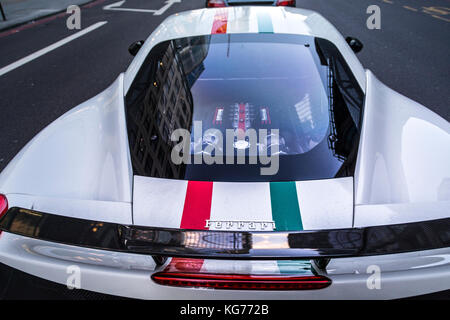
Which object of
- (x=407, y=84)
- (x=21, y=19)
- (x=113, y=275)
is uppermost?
(x=21, y=19)

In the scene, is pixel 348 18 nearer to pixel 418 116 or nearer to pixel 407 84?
pixel 407 84

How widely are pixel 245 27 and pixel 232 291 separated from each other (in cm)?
179

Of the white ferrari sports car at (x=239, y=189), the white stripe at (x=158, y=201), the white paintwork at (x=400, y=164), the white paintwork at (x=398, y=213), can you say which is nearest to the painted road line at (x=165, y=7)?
the white ferrari sports car at (x=239, y=189)

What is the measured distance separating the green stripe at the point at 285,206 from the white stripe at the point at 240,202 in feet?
0.07

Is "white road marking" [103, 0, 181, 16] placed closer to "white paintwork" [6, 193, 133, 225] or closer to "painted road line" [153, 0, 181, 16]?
"painted road line" [153, 0, 181, 16]

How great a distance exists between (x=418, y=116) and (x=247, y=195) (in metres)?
1.16

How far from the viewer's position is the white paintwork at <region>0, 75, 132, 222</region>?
4.75ft

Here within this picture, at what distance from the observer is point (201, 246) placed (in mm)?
1160

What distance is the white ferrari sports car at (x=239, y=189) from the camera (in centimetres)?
119

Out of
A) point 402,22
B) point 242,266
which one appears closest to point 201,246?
point 242,266

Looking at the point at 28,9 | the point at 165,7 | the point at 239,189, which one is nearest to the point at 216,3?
the point at 165,7

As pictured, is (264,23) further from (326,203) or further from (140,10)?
(140,10)

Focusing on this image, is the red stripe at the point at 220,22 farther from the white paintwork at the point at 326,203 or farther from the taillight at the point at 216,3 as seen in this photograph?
the taillight at the point at 216,3

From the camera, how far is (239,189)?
1.38 m
